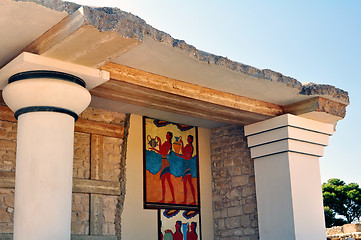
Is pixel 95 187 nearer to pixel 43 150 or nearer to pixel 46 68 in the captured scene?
pixel 43 150

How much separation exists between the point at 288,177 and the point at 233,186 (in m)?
1.00

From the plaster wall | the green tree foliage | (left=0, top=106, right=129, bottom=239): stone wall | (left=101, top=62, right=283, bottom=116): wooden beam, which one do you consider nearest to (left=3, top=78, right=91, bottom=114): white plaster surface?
(left=101, top=62, right=283, bottom=116): wooden beam

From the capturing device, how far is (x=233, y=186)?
7426 millimetres

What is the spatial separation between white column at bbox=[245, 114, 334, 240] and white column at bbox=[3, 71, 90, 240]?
2.96 m

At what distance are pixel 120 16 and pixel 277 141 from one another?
10.6 feet

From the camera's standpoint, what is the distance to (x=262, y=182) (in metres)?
6.98

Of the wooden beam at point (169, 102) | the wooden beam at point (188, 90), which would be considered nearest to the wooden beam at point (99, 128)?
the wooden beam at point (169, 102)

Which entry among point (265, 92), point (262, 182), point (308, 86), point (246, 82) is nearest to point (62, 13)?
point (246, 82)

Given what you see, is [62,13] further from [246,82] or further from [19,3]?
[246,82]

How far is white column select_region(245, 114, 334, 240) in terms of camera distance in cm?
664

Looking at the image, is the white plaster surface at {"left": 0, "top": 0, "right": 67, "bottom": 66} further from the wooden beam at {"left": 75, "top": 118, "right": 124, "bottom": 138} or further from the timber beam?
the wooden beam at {"left": 75, "top": 118, "right": 124, "bottom": 138}

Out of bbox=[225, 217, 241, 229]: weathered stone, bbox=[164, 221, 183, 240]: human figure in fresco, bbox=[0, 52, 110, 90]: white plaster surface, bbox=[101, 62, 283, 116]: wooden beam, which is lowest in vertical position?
bbox=[164, 221, 183, 240]: human figure in fresco

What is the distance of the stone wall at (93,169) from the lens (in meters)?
5.94

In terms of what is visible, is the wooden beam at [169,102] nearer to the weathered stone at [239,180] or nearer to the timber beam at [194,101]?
the timber beam at [194,101]
